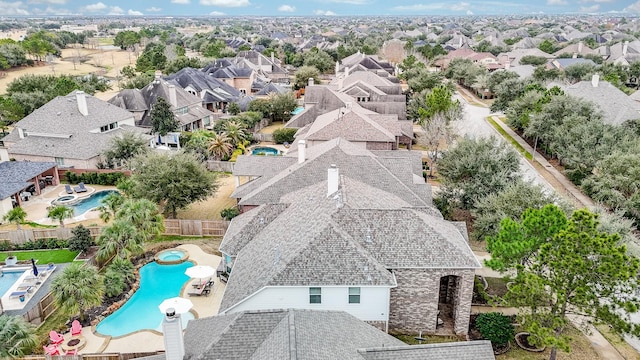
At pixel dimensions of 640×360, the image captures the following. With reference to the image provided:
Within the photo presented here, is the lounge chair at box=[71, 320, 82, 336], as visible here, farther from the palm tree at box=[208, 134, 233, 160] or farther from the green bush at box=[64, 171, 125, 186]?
the palm tree at box=[208, 134, 233, 160]

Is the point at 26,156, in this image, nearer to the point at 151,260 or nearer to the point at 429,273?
the point at 151,260

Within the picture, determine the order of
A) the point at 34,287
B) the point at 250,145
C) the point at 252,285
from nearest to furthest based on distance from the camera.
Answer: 1. the point at 252,285
2. the point at 34,287
3. the point at 250,145

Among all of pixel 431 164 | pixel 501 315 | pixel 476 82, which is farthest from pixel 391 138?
pixel 476 82

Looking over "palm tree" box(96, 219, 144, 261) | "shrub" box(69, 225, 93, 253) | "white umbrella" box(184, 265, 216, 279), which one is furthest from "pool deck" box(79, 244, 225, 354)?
"shrub" box(69, 225, 93, 253)

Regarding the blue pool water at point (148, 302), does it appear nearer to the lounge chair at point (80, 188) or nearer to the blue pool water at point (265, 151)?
the lounge chair at point (80, 188)

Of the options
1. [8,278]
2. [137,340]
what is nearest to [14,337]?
[137,340]

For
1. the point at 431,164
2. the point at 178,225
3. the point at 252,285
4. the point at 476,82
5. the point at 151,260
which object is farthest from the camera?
the point at 476,82

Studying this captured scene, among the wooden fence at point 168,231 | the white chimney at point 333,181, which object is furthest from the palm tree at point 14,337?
the white chimney at point 333,181

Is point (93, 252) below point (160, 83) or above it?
below
